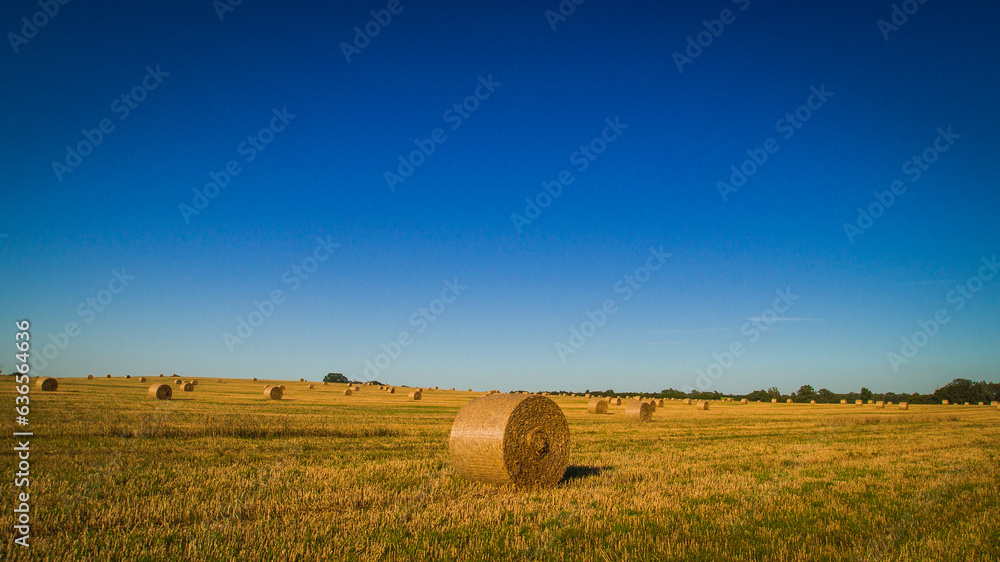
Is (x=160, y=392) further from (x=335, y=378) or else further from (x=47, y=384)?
(x=335, y=378)

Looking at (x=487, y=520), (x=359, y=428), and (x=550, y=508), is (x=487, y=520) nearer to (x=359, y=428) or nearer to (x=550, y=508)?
(x=550, y=508)

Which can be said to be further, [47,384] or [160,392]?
[47,384]

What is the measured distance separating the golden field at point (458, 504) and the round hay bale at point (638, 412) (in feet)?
36.1

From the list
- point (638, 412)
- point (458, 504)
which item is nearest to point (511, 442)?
point (458, 504)

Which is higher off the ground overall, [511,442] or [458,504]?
[511,442]

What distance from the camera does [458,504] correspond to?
7.15 metres

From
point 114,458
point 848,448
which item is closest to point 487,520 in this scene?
point 114,458

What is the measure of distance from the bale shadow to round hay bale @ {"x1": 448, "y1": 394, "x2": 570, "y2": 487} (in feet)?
0.81

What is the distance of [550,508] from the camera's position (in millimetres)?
7266

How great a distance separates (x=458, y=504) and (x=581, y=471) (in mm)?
4272

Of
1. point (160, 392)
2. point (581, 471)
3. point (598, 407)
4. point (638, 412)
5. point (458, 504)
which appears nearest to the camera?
point (458, 504)

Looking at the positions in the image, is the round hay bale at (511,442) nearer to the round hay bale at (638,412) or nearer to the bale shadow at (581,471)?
the bale shadow at (581,471)

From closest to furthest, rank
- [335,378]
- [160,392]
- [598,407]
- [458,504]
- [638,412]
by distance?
1. [458,504]
2. [638,412]
3. [160,392]
4. [598,407]
5. [335,378]

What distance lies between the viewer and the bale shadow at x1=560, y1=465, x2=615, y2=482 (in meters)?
10.2
